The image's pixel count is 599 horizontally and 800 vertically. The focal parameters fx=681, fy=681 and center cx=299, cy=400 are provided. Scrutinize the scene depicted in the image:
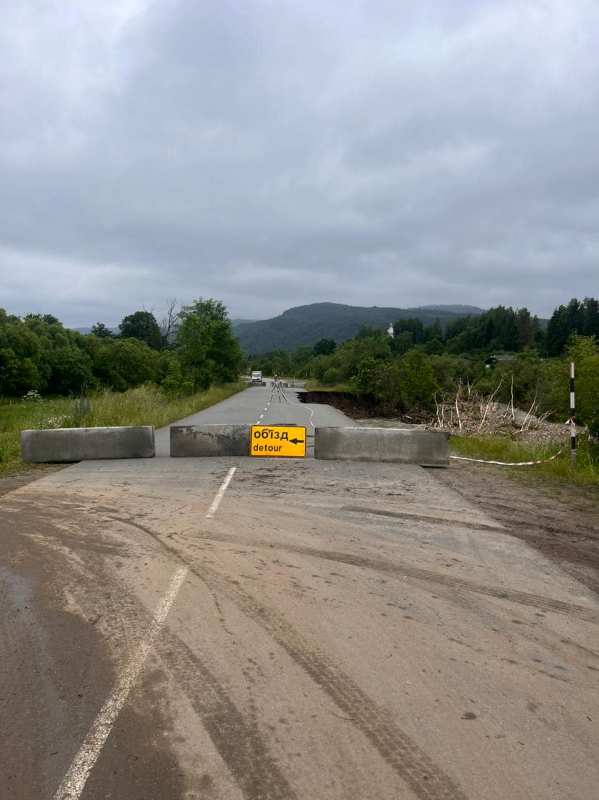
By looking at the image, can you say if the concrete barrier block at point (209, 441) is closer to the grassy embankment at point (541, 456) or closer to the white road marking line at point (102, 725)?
the grassy embankment at point (541, 456)

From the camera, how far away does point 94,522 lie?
848 cm

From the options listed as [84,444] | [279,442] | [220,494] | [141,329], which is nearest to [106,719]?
[220,494]

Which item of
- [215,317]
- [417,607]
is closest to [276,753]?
[417,607]

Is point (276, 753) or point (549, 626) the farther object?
point (549, 626)

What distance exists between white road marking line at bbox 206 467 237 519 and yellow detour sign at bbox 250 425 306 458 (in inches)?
72.4

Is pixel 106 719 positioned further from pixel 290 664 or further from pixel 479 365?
pixel 479 365

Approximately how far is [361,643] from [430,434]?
33.8 ft

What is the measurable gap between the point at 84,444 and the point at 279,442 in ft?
14.0

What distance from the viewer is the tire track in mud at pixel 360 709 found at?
3.12 metres

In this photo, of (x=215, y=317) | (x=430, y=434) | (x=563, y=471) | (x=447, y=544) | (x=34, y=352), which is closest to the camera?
(x=447, y=544)

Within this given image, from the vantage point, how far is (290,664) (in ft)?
14.2

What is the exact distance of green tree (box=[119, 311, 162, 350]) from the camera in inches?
5531

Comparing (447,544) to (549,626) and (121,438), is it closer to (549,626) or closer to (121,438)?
(549,626)

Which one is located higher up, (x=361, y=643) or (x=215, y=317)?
(x=215, y=317)
